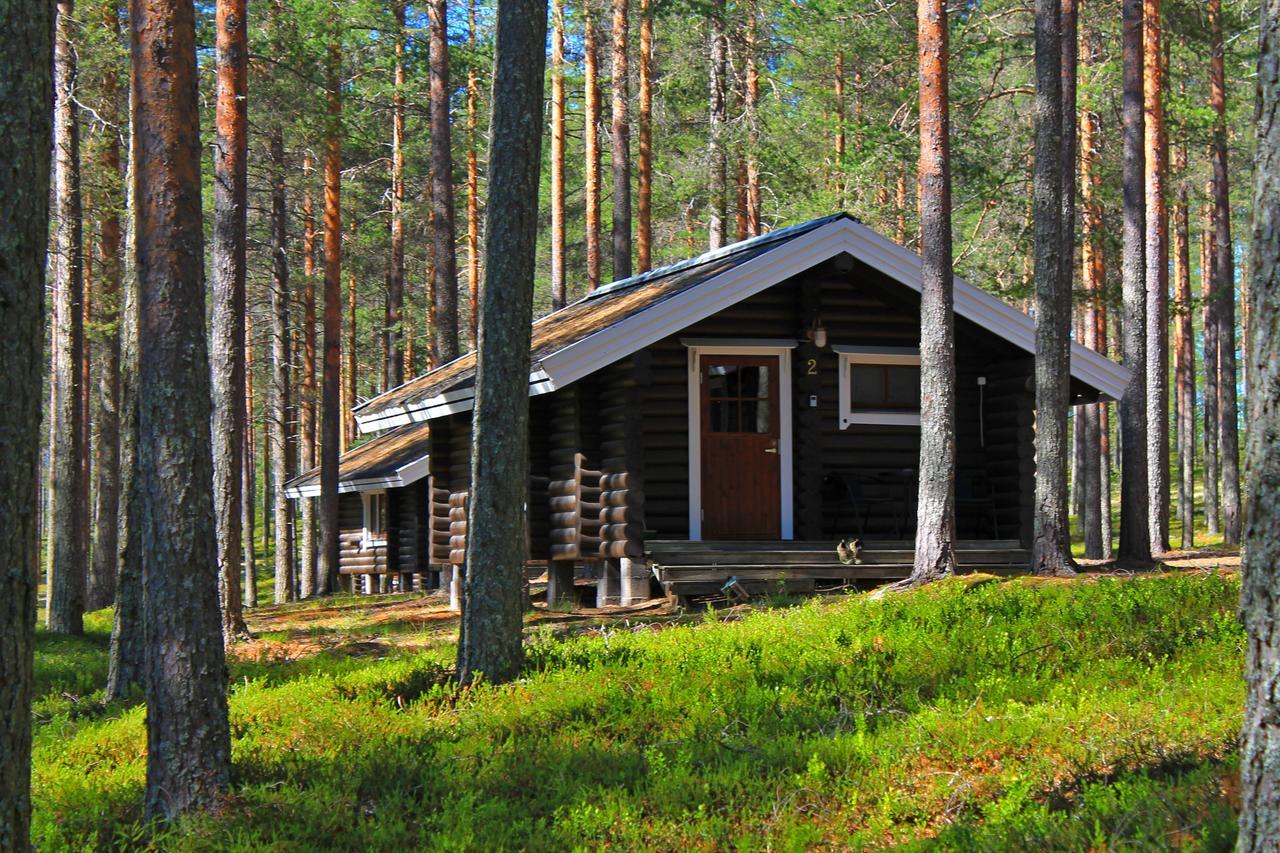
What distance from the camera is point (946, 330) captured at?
1284 cm

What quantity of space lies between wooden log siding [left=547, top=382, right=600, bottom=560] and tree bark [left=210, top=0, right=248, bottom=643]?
156 inches

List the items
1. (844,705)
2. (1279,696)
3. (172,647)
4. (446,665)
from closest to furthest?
(1279,696), (172,647), (844,705), (446,665)

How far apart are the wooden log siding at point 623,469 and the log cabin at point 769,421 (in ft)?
0.08

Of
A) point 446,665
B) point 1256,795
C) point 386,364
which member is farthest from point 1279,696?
point 386,364

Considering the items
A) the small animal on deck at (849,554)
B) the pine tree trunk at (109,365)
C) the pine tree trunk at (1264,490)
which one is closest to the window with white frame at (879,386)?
the small animal on deck at (849,554)

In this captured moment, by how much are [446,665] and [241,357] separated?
5173 millimetres

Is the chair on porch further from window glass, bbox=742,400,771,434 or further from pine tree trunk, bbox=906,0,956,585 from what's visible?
pine tree trunk, bbox=906,0,956,585

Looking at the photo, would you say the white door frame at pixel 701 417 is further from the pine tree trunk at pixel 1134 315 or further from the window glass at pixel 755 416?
the pine tree trunk at pixel 1134 315

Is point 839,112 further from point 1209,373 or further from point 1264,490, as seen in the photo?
point 1264,490

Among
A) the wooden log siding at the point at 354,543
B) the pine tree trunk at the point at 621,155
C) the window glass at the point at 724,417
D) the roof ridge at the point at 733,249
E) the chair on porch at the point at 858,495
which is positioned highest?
the pine tree trunk at the point at 621,155

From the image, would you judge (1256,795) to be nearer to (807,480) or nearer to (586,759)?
(586,759)

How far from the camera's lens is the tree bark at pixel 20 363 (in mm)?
3986

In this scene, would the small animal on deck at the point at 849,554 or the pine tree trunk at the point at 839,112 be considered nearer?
the small animal on deck at the point at 849,554

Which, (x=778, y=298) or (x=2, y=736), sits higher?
(x=778, y=298)
